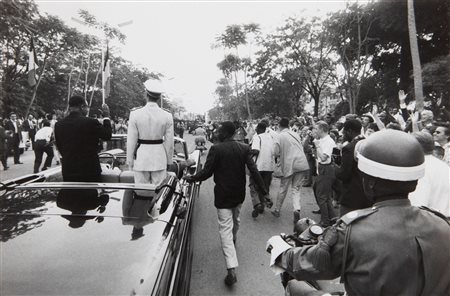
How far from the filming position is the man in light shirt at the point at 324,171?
234 inches

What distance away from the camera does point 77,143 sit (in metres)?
3.91

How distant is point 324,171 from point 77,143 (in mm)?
4007

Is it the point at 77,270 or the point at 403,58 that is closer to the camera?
the point at 77,270

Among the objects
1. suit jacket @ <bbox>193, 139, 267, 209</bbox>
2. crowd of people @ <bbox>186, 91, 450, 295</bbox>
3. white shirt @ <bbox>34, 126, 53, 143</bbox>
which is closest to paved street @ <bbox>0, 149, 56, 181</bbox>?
white shirt @ <bbox>34, 126, 53, 143</bbox>

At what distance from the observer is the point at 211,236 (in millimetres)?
5848

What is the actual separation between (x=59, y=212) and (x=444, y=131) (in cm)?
527

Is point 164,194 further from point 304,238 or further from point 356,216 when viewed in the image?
point 356,216

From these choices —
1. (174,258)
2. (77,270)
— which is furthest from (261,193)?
(77,270)

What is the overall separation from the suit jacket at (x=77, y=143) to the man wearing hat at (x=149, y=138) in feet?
1.39

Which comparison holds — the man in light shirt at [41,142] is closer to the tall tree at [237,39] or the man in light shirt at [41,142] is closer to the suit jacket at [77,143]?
the suit jacket at [77,143]

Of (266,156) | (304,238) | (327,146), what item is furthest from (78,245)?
(266,156)

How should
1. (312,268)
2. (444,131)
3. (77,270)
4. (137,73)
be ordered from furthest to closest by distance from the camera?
(137,73) < (444,131) < (77,270) < (312,268)

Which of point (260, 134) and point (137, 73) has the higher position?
point (137, 73)

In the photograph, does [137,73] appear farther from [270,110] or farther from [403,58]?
[403,58]
